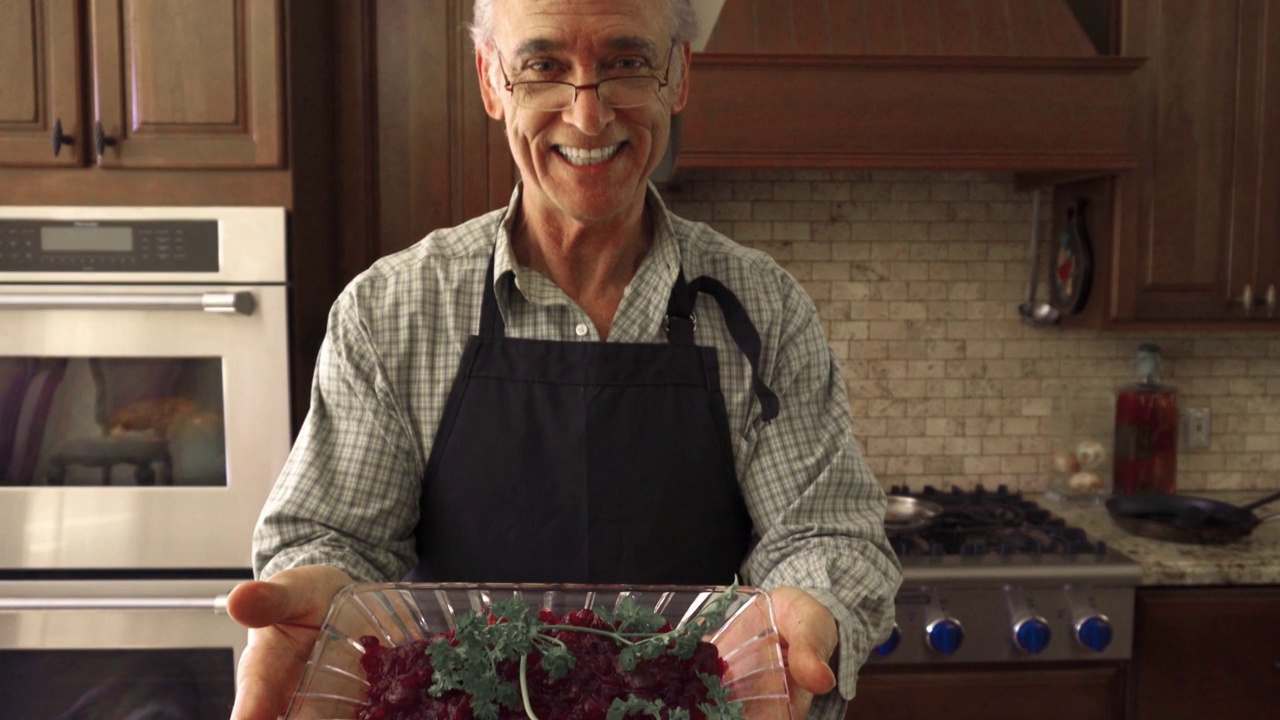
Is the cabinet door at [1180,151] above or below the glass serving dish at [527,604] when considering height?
above

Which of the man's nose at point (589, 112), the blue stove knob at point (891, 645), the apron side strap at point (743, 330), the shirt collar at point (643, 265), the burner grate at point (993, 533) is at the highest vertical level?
the man's nose at point (589, 112)

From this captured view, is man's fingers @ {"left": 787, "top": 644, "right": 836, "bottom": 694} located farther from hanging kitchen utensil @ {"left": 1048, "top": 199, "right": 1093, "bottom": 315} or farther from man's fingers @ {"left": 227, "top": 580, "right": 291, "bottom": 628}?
hanging kitchen utensil @ {"left": 1048, "top": 199, "right": 1093, "bottom": 315}

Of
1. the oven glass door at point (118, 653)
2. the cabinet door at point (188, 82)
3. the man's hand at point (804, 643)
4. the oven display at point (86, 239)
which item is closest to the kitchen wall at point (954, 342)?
the cabinet door at point (188, 82)

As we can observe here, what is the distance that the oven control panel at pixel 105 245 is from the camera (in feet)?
6.68

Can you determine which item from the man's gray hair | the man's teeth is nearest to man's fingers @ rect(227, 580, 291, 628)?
the man's teeth

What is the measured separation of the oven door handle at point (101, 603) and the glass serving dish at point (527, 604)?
4.38 feet

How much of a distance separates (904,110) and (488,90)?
1.24 m

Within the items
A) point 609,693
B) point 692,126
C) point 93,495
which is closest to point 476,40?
point 609,693

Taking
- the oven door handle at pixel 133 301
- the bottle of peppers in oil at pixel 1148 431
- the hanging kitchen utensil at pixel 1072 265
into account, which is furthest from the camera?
the bottle of peppers in oil at pixel 1148 431

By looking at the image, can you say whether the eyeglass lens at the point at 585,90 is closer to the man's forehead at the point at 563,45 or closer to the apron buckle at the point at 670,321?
the man's forehead at the point at 563,45

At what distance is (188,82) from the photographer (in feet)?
6.76

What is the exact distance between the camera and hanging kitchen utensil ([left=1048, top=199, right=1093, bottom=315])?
252 cm

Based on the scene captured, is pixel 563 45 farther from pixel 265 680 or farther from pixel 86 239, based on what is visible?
pixel 86 239

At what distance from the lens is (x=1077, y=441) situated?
2762 millimetres
